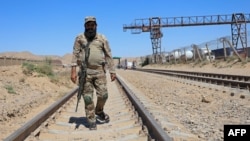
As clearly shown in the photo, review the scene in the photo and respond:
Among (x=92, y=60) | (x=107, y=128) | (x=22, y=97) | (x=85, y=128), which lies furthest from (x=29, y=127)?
(x=22, y=97)

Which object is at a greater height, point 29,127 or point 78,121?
point 29,127

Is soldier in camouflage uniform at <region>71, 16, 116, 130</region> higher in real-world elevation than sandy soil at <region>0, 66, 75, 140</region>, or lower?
higher

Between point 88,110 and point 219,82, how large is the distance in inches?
571

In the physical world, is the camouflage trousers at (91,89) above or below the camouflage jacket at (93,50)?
below

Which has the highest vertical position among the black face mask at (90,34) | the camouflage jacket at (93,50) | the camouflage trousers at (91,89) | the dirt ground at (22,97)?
the black face mask at (90,34)

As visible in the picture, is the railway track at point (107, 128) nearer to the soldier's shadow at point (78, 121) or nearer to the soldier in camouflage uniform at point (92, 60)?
the soldier's shadow at point (78, 121)

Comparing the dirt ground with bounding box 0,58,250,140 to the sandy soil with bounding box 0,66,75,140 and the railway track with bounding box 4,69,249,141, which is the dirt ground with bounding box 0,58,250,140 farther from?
the railway track with bounding box 4,69,249,141

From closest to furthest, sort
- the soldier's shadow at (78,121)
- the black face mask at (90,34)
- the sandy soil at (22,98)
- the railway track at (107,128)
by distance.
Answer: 1. the railway track at (107,128)
2. the black face mask at (90,34)
3. the soldier's shadow at (78,121)
4. the sandy soil at (22,98)

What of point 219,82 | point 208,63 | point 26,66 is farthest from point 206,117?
point 208,63

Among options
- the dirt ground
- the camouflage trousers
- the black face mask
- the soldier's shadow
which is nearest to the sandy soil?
the dirt ground

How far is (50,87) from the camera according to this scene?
899 inches

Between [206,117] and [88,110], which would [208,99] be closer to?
[206,117]

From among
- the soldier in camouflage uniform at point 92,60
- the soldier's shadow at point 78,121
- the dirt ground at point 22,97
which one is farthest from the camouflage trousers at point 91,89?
the dirt ground at point 22,97

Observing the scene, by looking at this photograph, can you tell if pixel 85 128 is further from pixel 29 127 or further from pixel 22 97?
pixel 22 97
